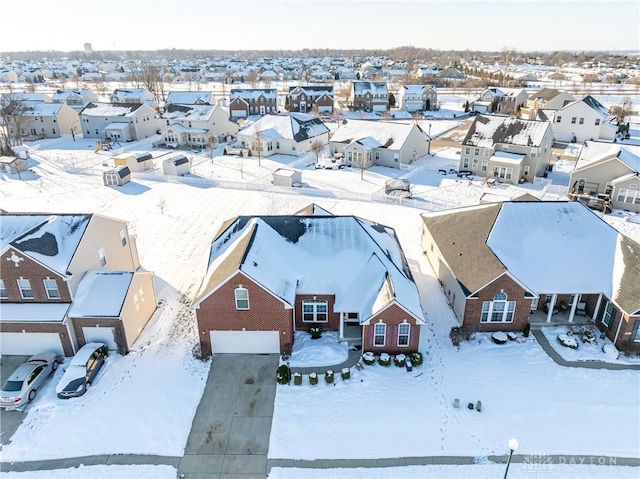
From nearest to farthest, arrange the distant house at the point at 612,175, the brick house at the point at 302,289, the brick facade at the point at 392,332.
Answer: the brick facade at the point at 392,332 < the brick house at the point at 302,289 < the distant house at the point at 612,175

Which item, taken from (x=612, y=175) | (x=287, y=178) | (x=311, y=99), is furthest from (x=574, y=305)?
(x=311, y=99)

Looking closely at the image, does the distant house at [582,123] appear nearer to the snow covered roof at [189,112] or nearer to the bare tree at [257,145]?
the bare tree at [257,145]

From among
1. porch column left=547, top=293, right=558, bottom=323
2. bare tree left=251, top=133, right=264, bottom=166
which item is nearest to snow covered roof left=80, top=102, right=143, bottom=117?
bare tree left=251, top=133, right=264, bottom=166

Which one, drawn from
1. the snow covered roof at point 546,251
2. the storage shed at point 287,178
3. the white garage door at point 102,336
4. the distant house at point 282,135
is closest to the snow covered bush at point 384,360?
the snow covered roof at point 546,251

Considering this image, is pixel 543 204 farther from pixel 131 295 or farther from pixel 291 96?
pixel 291 96

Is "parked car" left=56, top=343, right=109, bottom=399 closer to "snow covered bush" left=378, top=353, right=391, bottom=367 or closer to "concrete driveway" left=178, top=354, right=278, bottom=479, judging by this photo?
"concrete driveway" left=178, top=354, right=278, bottom=479
